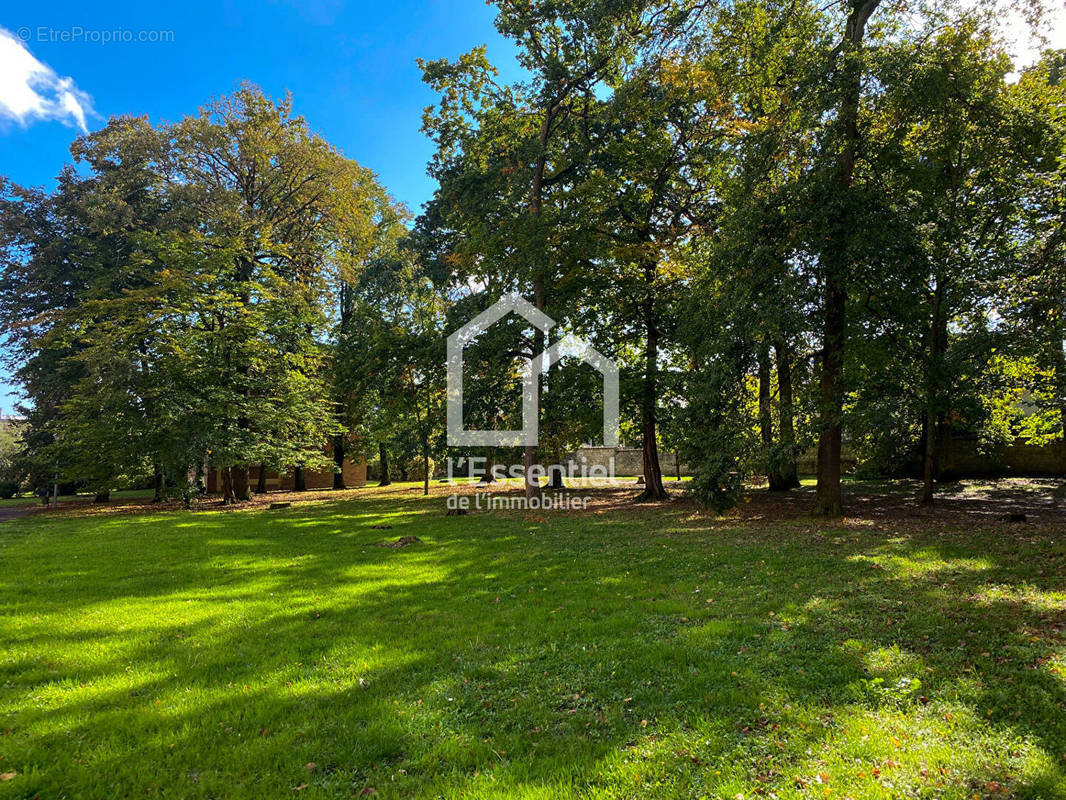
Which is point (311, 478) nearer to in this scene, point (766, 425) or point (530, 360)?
point (530, 360)

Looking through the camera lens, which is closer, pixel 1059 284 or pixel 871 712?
pixel 871 712

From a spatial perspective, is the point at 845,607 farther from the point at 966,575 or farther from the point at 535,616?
the point at 535,616

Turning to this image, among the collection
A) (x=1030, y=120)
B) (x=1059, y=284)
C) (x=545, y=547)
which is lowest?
A: (x=545, y=547)

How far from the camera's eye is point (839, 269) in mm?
9648

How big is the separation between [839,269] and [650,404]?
7.38m

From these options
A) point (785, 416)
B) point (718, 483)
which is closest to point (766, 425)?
point (785, 416)

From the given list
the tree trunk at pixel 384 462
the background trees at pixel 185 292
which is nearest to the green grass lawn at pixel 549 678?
the background trees at pixel 185 292

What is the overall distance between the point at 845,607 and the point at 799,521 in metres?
6.60

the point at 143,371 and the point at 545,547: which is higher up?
the point at 143,371

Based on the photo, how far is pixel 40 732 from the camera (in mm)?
3195

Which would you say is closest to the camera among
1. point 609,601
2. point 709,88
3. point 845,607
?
point 845,607

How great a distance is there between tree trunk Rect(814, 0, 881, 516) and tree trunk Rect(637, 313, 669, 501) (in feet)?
18.4

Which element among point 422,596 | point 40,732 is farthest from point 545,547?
point 40,732

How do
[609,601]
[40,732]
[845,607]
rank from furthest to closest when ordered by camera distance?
[609,601]
[845,607]
[40,732]
